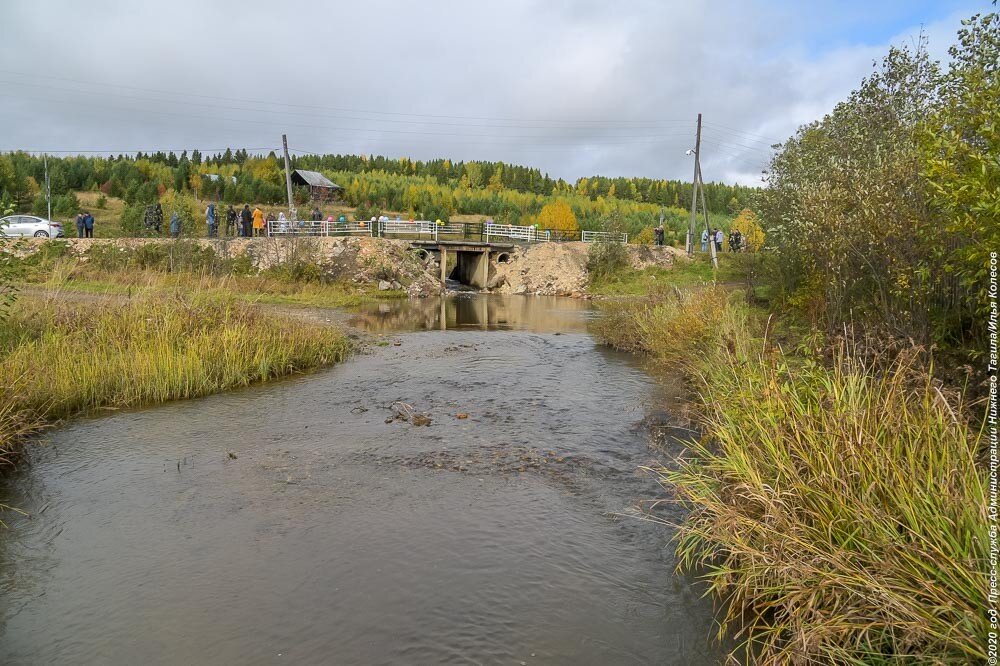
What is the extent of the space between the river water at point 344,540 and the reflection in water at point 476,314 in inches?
518

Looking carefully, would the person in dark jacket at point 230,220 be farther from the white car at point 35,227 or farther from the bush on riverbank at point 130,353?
the bush on riverbank at point 130,353

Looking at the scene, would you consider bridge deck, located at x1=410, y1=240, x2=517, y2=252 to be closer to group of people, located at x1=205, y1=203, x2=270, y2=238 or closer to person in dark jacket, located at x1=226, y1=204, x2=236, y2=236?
group of people, located at x1=205, y1=203, x2=270, y2=238

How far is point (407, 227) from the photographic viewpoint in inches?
1828

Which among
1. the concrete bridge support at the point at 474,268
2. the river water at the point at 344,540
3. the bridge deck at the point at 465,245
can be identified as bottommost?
the river water at the point at 344,540

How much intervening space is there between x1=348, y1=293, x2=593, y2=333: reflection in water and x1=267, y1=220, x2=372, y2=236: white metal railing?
292 inches

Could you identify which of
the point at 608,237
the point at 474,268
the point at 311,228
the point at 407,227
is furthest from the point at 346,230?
the point at 608,237

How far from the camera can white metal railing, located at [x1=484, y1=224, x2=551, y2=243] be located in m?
47.4

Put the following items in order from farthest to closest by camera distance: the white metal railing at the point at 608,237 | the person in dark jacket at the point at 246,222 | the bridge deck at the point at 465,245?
the white metal railing at the point at 608,237 → the bridge deck at the point at 465,245 → the person in dark jacket at the point at 246,222

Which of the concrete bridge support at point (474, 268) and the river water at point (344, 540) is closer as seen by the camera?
the river water at point (344, 540)

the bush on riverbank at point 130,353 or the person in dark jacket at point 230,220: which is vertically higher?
the person in dark jacket at point 230,220

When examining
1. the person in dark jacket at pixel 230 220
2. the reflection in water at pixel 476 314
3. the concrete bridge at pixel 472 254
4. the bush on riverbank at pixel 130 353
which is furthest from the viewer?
the concrete bridge at pixel 472 254

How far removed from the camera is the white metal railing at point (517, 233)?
47.4m

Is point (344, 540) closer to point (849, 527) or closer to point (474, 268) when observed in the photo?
point (849, 527)

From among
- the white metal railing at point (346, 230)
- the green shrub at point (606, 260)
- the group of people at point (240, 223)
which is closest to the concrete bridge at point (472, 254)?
the white metal railing at point (346, 230)
